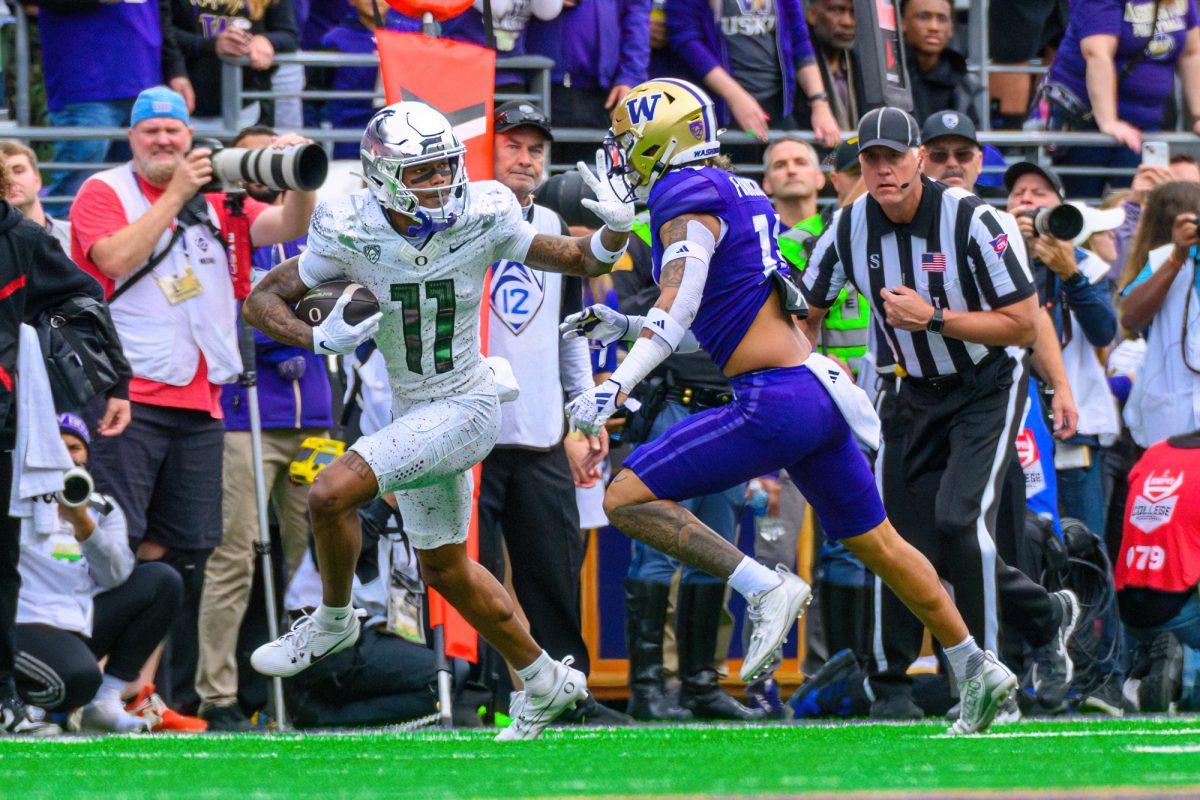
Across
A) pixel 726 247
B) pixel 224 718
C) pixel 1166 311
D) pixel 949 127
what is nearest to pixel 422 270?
pixel 726 247

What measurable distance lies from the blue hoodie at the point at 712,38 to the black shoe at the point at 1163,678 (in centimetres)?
356

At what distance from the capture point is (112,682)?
27.3 ft

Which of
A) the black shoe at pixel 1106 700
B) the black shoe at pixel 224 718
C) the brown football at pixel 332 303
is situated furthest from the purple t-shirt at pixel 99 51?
the black shoe at pixel 1106 700

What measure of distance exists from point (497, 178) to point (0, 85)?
9.46ft

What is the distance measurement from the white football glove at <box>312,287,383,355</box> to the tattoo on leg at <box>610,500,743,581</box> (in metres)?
0.98

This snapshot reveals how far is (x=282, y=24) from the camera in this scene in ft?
33.3

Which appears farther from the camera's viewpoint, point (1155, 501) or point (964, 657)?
point (1155, 501)

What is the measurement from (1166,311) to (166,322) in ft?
14.3

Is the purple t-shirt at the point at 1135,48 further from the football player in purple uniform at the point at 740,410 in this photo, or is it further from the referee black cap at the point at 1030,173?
the football player in purple uniform at the point at 740,410

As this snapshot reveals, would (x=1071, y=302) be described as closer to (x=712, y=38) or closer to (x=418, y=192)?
(x=712, y=38)

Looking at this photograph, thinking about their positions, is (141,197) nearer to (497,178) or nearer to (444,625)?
(497,178)

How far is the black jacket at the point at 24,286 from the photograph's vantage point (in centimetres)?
751

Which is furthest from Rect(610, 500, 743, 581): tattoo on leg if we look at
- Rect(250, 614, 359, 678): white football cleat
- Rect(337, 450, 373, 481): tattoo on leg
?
Rect(250, 614, 359, 678): white football cleat

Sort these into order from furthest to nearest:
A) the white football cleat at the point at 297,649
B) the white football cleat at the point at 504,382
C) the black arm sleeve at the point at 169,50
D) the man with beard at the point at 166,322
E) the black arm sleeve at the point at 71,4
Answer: the black arm sleeve at the point at 169,50 → the black arm sleeve at the point at 71,4 → the man with beard at the point at 166,322 → the white football cleat at the point at 504,382 → the white football cleat at the point at 297,649
